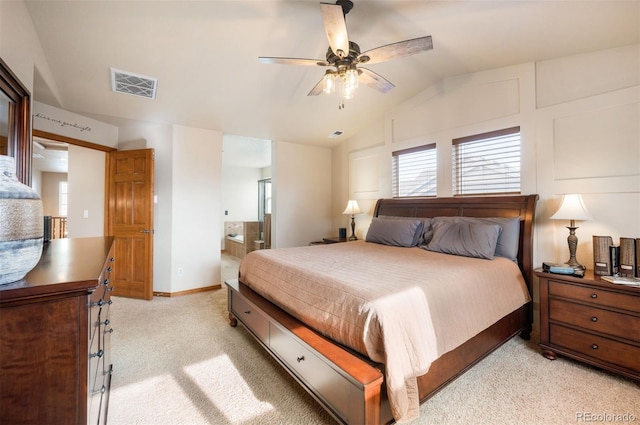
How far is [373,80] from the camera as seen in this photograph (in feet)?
8.20

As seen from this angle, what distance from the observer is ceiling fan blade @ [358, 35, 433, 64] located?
1976 millimetres

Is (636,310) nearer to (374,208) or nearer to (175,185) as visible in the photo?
(374,208)

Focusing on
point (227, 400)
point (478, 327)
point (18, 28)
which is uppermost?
point (18, 28)

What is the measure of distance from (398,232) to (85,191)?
4766mm

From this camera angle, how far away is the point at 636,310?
189 centimetres

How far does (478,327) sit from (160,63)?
370 centimetres

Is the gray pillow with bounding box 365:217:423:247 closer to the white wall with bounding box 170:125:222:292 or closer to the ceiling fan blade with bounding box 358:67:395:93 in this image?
the ceiling fan blade with bounding box 358:67:395:93

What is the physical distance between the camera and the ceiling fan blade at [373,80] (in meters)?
2.38

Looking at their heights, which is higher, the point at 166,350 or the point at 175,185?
the point at 175,185

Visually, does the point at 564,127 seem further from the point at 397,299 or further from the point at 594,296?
the point at 397,299

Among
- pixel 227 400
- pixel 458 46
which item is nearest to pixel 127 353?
pixel 227 400

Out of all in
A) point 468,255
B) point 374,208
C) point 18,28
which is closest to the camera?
point 18,28

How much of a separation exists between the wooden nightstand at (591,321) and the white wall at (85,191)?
5.68 metres

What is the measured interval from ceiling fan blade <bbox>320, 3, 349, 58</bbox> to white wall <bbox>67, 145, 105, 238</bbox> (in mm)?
4148
